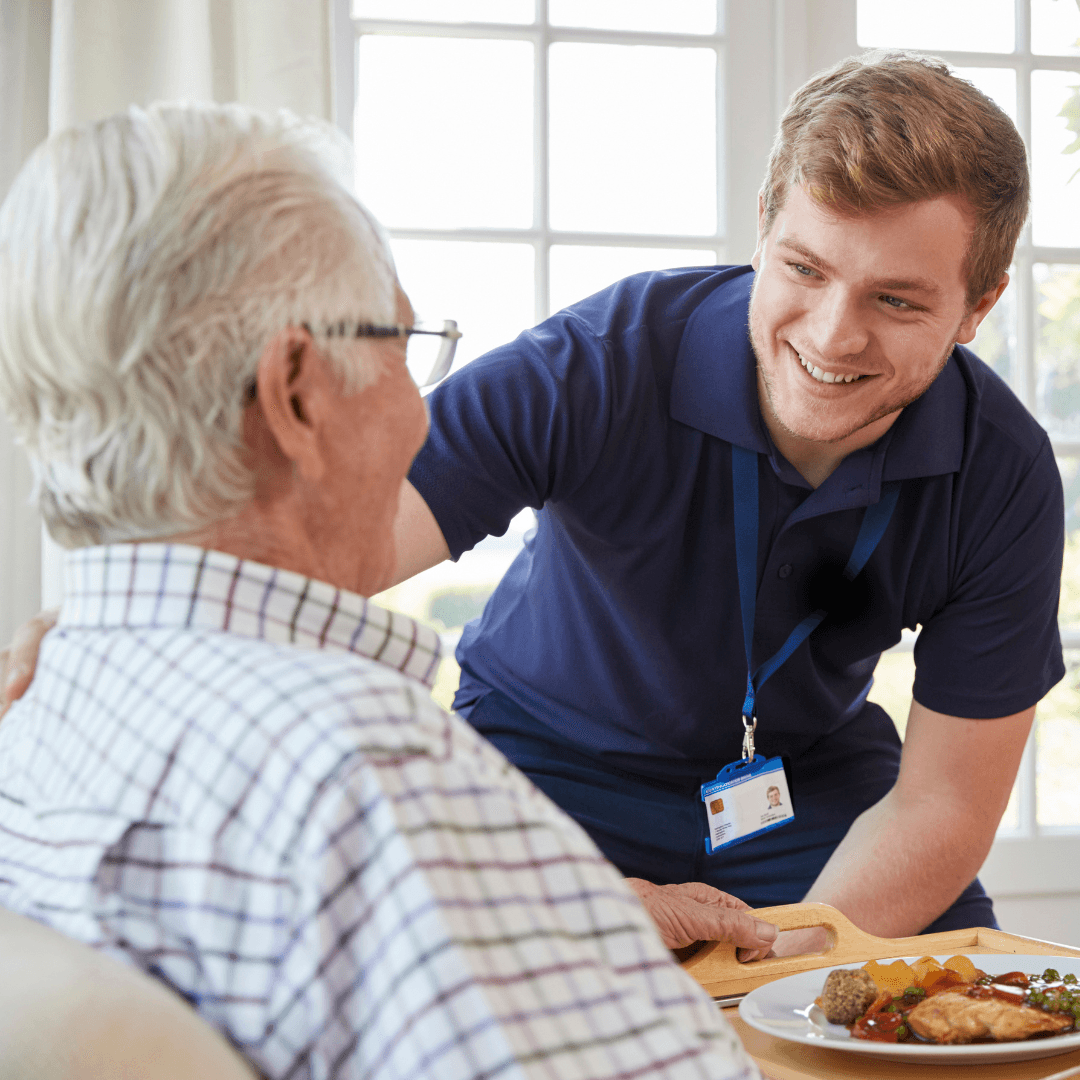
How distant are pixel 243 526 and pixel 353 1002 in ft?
1.02

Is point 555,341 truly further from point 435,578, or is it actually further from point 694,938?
point 435,578

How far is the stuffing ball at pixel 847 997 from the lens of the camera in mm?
928

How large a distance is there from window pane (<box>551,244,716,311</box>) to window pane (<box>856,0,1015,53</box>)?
0.70 metres

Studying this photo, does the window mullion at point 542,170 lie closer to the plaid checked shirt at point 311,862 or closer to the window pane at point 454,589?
the window pane at point 454,589

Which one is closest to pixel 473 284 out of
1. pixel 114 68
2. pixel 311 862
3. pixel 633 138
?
pixel 633 138

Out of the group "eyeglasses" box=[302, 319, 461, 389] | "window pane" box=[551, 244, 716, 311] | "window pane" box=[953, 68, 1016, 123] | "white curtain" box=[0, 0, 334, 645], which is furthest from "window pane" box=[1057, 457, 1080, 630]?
"eyeglasses" box=[302, 319, 461, 389]

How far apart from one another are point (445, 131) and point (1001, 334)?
4.50 feet

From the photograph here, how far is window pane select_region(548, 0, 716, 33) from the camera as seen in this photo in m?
2.45

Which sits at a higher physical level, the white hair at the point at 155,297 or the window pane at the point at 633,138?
the window pane at the point at 633,138

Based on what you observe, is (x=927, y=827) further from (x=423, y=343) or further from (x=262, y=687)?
(x=262, y=687)

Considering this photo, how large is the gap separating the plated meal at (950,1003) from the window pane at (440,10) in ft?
6.81

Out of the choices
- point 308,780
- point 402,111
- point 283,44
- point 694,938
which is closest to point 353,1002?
point 308,780

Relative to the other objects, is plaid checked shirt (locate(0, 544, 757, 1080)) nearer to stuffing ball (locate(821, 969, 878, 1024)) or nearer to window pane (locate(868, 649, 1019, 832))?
stuffing ball (locate(821, 969, 878, 1024))

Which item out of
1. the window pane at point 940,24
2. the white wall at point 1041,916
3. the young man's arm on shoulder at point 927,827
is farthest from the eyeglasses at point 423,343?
the white wall at point 1041,916
